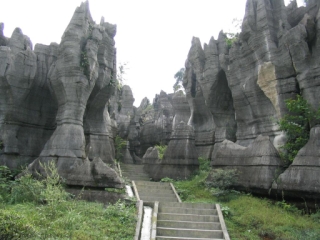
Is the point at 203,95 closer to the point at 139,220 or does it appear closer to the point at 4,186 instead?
the point at 139,220

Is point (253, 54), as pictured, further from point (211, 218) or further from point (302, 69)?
point (211, 218)

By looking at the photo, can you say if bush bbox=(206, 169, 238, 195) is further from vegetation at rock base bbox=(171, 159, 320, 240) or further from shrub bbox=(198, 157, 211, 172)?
shrub bbox=(198, 157, 211, 172)

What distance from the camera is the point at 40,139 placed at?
56.3 ft

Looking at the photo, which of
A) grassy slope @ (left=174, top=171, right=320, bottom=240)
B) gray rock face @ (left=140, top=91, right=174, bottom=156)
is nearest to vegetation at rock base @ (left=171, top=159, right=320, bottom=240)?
grassy slope @ (left=174, top=171, right=320, bottom=240)

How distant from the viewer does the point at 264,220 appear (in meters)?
9.46

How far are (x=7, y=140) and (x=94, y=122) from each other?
177 inches

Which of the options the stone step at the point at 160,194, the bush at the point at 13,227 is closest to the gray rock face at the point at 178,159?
the stone step at the point at 160,194

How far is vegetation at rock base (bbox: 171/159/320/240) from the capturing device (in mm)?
8734

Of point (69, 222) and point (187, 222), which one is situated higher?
point (69, 222)

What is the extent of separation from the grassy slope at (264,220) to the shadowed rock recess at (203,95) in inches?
28.3

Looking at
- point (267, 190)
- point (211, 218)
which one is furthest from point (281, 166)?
point (211, 218)

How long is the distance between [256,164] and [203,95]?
9.28m

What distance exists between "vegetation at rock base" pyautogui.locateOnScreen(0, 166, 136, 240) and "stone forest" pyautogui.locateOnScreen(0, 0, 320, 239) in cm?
189

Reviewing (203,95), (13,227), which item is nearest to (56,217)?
(13,227)
